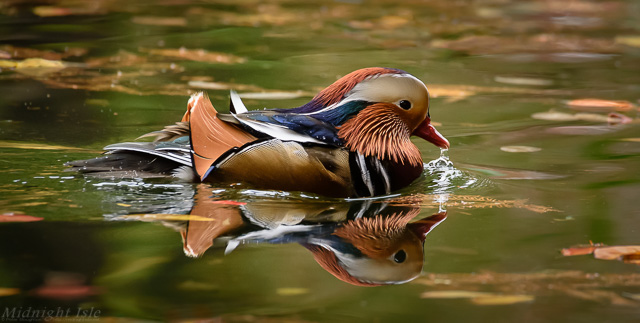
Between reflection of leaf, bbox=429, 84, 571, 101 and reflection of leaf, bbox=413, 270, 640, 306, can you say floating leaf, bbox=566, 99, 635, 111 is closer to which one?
reflection of leaf, bbox=429, 84, 571, 101

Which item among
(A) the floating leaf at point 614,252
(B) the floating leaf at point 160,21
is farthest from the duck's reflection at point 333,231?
(B) the floating leaf at point 160,21

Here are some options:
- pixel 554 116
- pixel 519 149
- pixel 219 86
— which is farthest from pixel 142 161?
pixel 554 116

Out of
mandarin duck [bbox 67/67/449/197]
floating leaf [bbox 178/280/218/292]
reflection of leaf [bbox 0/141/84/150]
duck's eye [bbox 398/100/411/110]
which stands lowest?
reflection of leaf [bbox 0/141/84/150]

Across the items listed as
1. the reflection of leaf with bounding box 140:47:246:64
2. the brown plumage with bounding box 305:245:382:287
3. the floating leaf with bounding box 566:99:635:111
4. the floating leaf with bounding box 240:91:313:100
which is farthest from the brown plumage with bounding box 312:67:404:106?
the reflection of leaf with bounding box 140:47:246:64

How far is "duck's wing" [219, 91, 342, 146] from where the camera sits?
5.14m

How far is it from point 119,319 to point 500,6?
1160 cm

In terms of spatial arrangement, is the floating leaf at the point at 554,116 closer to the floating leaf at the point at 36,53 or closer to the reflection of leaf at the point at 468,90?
the reflection of leaf at the point at 468,90

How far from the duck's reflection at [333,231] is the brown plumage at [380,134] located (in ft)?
1.19

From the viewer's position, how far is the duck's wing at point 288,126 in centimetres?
514

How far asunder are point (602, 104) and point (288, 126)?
4.03 metres

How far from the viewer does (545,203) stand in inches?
212

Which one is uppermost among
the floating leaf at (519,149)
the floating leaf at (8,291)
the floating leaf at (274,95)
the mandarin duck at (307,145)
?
the mandarin duck at (307,145)

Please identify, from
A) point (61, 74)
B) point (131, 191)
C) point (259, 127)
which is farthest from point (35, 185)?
point (61, 74)

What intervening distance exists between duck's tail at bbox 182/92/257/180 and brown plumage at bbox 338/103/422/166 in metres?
0.63
